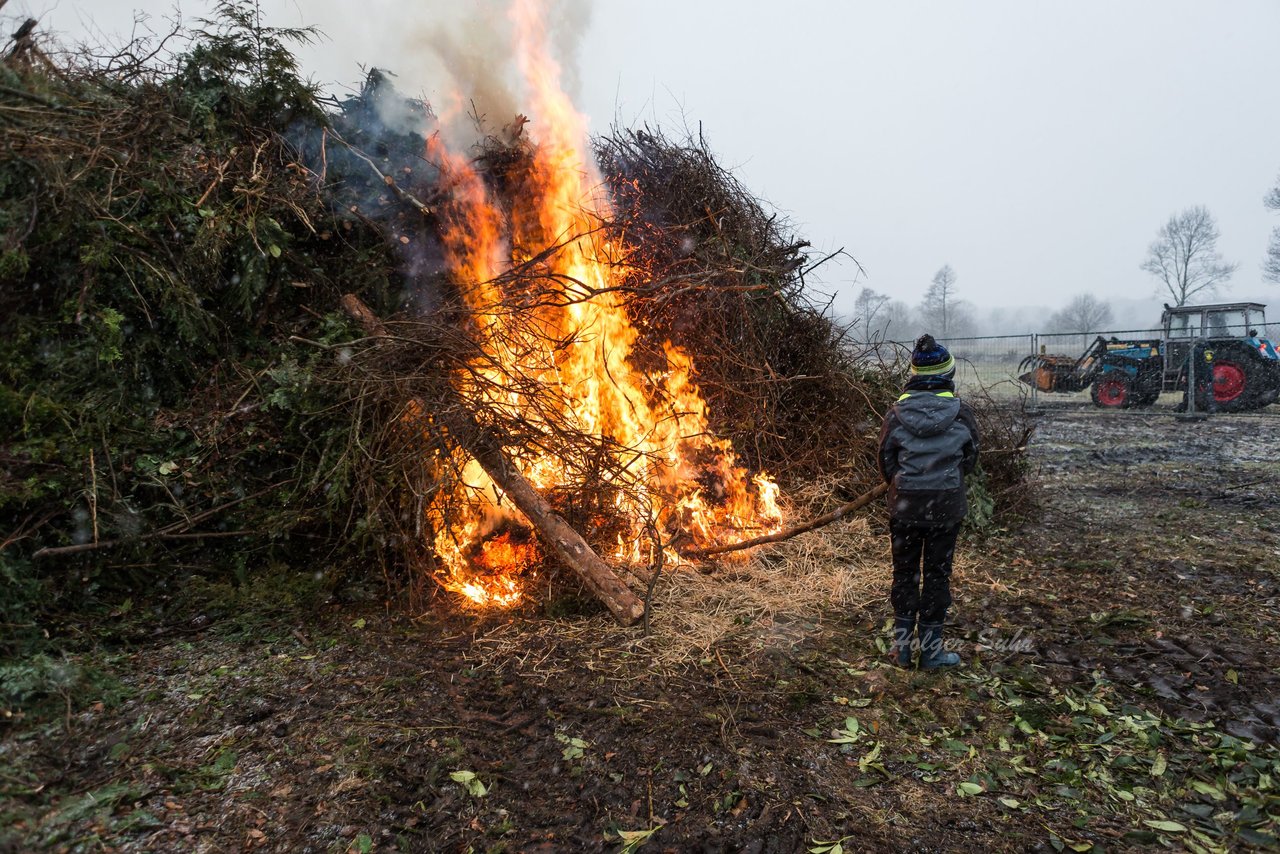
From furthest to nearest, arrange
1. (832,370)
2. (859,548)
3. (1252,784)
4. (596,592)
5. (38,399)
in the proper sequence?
(832,370) < (859,548) < (596,592) < (38,399) < (1252,784)

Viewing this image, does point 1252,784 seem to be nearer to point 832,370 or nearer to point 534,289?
point 832,370

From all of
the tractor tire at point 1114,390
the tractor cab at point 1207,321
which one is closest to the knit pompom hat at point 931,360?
the tractor cab at point 1207,321

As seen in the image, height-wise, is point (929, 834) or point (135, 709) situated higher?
point (135, 709)

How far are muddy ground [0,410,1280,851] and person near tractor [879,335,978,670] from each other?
0.32 metres

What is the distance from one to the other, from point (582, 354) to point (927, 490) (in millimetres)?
3250

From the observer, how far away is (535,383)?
4824mm

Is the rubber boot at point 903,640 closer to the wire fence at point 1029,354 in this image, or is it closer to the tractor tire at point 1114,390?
the wire fence at point 1029,354

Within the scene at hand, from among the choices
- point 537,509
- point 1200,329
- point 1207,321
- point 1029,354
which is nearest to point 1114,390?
point 1200,329

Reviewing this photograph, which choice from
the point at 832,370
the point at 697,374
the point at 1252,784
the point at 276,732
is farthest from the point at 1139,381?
the point at 276,732

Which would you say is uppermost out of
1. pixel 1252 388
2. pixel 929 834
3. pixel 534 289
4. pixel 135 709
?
pixel 534 289

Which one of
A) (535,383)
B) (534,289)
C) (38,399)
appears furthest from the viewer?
(534,289)

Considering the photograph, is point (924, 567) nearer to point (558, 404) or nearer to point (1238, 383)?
point (558, 404)

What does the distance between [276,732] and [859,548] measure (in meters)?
4.69

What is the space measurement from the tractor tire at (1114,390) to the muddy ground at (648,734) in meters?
13.7
